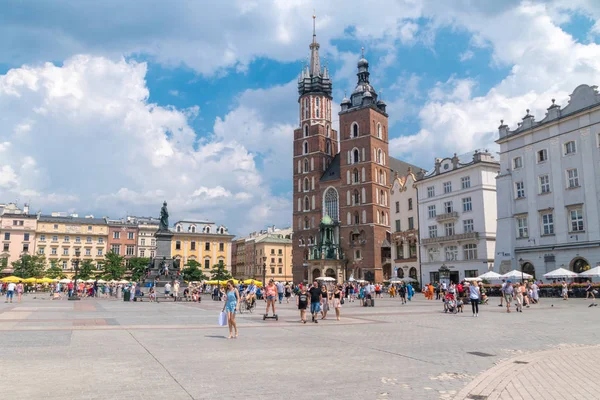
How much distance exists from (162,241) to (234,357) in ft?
136

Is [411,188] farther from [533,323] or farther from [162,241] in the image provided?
[533,323]

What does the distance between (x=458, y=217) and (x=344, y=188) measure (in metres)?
33.8

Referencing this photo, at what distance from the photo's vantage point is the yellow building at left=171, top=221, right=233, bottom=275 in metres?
112

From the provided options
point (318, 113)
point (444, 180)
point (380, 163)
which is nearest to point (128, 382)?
point (444, 180)

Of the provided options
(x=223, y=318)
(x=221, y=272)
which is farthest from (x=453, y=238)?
(x=221, y=272)

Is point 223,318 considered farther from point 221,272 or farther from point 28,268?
point 221,272

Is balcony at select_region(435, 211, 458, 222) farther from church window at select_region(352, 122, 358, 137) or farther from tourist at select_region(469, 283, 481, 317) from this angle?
tourist at select_region(469, 283, 481, 317)

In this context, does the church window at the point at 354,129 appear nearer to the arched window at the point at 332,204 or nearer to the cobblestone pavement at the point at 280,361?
the arched window at the point at 332,204

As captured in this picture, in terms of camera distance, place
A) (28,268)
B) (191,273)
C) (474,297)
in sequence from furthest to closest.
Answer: (191,273), (28,268), (474,297)

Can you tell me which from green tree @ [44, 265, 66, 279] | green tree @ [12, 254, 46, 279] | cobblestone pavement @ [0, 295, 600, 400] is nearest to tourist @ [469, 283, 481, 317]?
cobblestone pavement @ [0, 295, 600, 400]

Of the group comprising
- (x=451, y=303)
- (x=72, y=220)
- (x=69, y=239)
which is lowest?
(x=451, y=303)

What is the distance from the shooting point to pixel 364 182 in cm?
8788

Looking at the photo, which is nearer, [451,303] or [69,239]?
[451,303]

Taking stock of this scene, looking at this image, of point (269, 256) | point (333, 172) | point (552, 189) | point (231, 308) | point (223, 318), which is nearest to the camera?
point (231, 308)
